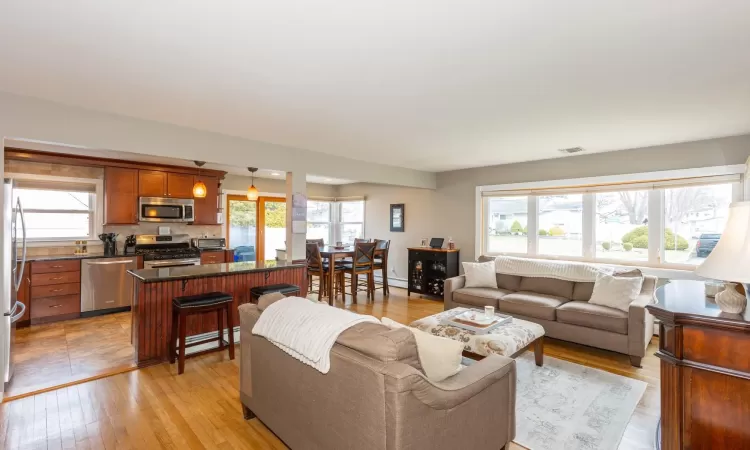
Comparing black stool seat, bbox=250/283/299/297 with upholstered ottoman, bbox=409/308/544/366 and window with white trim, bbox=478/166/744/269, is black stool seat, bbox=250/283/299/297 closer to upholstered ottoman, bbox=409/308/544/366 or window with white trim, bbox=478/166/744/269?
upholstered ottoman, bbox=409/308/544/366

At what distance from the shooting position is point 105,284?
505cm

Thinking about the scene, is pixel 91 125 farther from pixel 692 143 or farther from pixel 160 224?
pixel 692 143

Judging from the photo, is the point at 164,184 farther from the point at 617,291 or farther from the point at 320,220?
the point at 617,291

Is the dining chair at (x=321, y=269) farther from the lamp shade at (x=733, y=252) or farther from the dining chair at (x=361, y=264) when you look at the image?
the lamp shade at (x=733, y=252)

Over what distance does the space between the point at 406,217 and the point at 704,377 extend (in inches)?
229

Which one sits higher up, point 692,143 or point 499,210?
point 692,143

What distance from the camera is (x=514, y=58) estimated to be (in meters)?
2.08

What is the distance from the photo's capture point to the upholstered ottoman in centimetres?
283

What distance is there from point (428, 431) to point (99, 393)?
108 inches

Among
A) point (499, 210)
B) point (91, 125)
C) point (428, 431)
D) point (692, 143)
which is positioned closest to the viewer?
point (428, 431)

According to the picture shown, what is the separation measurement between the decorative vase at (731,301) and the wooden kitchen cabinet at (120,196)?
6655mm

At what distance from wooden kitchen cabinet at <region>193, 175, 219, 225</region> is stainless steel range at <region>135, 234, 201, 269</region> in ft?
1.47

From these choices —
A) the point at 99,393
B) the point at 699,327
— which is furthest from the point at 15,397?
the point at 699,327

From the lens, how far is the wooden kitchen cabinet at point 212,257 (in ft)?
19.9
